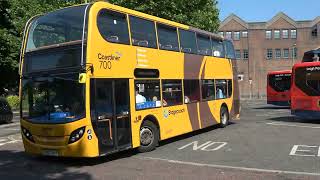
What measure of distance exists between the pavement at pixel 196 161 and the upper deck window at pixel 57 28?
292 centimetres

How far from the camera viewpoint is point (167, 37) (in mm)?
15180

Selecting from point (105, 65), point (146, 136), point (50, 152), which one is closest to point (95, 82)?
point (105, 65)

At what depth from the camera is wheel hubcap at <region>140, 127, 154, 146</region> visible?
13323 mm

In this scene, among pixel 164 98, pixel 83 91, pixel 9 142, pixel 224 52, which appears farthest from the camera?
pixel 224 52

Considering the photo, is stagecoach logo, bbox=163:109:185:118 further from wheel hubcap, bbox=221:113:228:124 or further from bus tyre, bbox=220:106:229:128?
wheel hubcap, bbox=221:113:228:124

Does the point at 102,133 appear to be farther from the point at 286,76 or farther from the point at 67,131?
the point at 286,76

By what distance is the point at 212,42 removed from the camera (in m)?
18.9

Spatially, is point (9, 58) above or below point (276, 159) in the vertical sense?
above

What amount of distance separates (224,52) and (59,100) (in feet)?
33.6

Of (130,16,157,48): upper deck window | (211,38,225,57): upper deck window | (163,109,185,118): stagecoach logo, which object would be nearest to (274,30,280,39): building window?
(211,38,225,57): upper deck window

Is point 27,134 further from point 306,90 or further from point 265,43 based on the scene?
point 265,43

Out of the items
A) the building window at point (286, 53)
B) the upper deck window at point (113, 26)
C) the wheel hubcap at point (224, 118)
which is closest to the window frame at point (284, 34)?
the building window at point (286, 53)

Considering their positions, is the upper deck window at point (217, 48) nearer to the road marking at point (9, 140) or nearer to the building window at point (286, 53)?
the road marking at point (9, 140)

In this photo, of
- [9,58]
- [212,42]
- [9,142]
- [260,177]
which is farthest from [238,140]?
[9,58]
